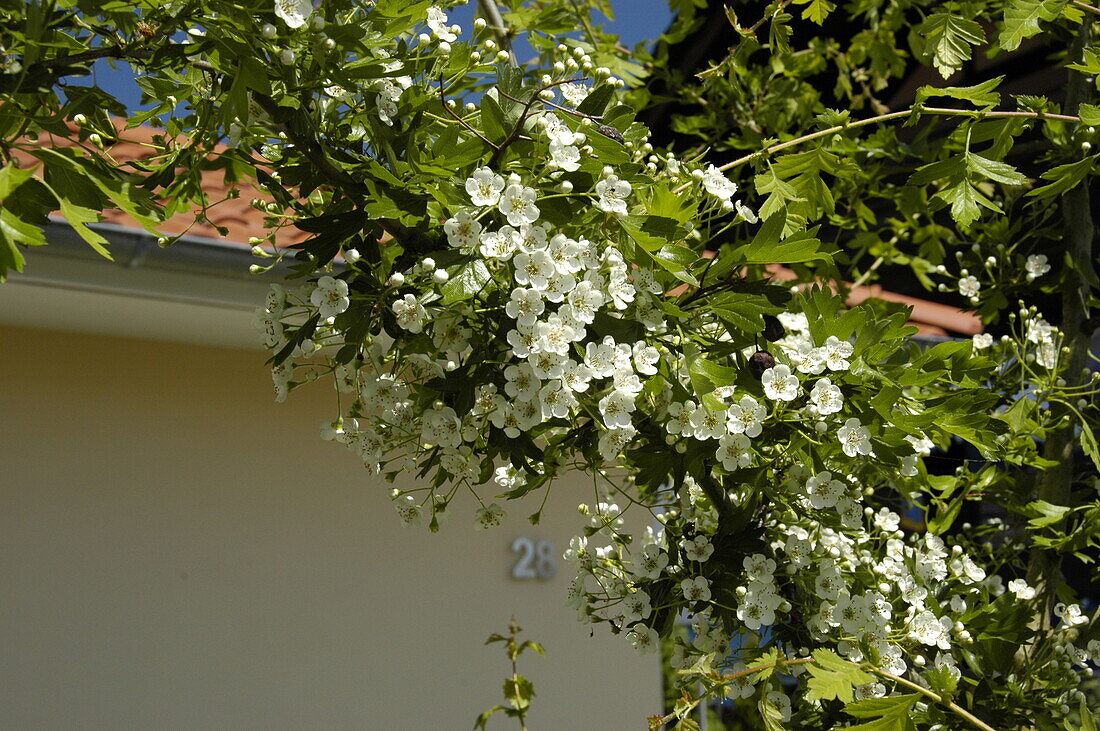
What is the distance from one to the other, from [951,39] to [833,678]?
3.55 ft

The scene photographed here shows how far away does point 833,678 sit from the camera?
51.3 inches

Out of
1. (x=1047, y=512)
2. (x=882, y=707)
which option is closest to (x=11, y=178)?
(x=882, y=707)

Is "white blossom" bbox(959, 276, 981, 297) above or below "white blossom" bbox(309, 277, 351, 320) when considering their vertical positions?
above

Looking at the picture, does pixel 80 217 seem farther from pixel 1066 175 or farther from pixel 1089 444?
pixel 1089 444

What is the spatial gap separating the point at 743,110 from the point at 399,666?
2.47 m

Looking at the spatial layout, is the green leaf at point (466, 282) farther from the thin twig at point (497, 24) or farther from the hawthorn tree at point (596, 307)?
the thin twig at point (497, 24)

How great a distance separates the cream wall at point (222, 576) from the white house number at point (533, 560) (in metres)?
0.05

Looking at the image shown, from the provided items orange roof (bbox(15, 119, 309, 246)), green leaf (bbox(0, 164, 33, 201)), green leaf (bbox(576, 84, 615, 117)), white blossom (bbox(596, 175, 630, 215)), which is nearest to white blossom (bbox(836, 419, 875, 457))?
white blossom (bbox(596, 175, 630, 215))

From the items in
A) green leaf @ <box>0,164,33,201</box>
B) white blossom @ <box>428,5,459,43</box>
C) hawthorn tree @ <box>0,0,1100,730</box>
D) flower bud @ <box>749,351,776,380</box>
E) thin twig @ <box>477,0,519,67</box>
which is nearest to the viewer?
green leaf @ <box>0,164,33,201</box>

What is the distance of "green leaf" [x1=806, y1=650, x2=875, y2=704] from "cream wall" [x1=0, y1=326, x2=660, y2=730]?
274cm

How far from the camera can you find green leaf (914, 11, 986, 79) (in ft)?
5.34

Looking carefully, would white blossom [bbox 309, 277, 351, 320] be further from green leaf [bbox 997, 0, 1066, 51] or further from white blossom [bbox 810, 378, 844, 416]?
green leaf [bbox 997, 0, 1066, 51]

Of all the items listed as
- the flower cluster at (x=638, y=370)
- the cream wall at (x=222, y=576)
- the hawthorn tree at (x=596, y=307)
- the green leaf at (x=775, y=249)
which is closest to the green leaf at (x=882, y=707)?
the hawthorn tree at (x=596, y=307)

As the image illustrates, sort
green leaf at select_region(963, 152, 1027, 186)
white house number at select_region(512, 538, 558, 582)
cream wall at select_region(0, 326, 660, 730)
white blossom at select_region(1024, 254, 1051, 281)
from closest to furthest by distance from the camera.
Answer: green leaf at select_region(963, 152, 1027, 186) < white blossom at select_region(1024, 254, 1051, 281) < cream wall at select_region(0, 326, 660, 730) < white house number at select_region(512, 538, 558, 582)
